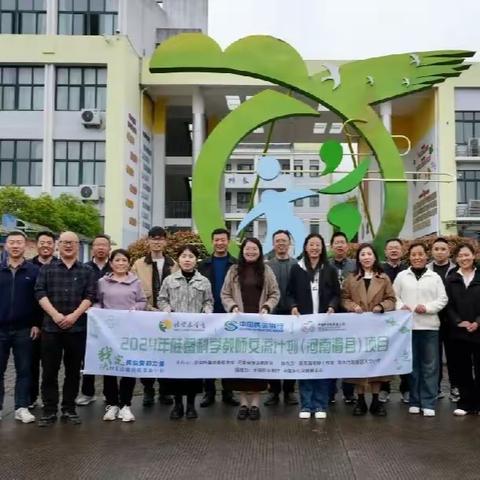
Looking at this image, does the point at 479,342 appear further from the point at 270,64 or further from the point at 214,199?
the point at 270,64

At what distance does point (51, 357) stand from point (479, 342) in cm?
359

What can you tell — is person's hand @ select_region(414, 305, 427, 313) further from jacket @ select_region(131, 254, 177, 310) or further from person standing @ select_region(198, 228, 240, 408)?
jacket @ select_region(131, 254, 177, 310)

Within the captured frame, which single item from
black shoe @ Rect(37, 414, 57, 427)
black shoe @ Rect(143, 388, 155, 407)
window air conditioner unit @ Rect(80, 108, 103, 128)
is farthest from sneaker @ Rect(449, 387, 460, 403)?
window air conditioner unit @ Rect(80, 108, 103, 128)

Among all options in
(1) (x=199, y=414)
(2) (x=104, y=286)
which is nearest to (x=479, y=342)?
(1) (x=199, y=414)

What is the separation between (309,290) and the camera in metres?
5.24

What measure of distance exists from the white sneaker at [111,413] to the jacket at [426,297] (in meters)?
2.57

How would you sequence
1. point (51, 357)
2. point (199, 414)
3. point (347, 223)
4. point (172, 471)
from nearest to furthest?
point (172, 471), point (51, 357), point (199, 414), point (347, 223)

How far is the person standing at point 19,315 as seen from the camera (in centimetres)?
505

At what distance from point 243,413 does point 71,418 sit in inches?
55.7

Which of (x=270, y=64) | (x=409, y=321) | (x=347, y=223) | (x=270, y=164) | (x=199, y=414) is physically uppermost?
(x=270, y=64)

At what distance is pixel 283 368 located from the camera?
5250 mm

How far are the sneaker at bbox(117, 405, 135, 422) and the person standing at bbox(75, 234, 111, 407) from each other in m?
0.76

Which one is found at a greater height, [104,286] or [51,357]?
[104,286]

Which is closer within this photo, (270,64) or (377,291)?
(377,291)
